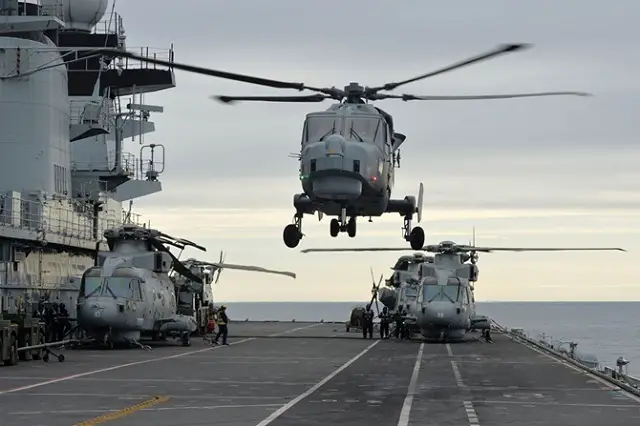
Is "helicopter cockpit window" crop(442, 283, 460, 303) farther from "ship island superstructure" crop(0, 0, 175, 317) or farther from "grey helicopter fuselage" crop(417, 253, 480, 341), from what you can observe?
"ship island superstructure" crop(0, 0, 175, 317)

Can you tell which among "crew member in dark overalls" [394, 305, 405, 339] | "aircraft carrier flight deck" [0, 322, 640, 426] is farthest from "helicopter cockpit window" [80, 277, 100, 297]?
"crew member in dark overalls" [394, 305, 405, 339]

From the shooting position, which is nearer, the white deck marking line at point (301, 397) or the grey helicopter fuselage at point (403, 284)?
the white deck marking line at point (301, 397)

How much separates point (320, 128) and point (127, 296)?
18.5 m

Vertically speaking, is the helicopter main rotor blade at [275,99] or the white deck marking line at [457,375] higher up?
the helicopter main rotor blade at [275,99]

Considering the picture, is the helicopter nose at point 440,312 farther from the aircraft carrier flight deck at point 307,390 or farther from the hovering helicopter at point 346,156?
the hovering helicopter at point 346,156

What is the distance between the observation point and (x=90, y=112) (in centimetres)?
5581

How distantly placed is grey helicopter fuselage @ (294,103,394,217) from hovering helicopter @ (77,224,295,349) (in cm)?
1613

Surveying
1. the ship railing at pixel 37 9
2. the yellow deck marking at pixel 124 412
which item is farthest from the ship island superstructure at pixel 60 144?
the yellow deck marking at pixel 124 412

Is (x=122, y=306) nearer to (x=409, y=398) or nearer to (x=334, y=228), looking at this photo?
(x=334, y=228)

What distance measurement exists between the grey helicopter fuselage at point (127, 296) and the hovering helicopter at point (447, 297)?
275 inches

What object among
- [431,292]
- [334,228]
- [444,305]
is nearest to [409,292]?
[431,292]

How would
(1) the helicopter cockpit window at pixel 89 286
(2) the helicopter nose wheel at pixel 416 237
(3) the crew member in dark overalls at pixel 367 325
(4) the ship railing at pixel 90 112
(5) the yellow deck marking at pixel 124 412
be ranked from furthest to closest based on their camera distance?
(3) the crew member in dark overalls at pixel 367 325
(4) the ship railing at pixel 90 112
(1) the helicopter cockpit window at pixel 89 286
(2) the helicopter nose wheel at pixel 416 237
(5) the yellow deck marking at pixel 124 412

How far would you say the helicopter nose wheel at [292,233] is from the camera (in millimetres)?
29688

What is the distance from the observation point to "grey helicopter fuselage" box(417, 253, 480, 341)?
163ft
